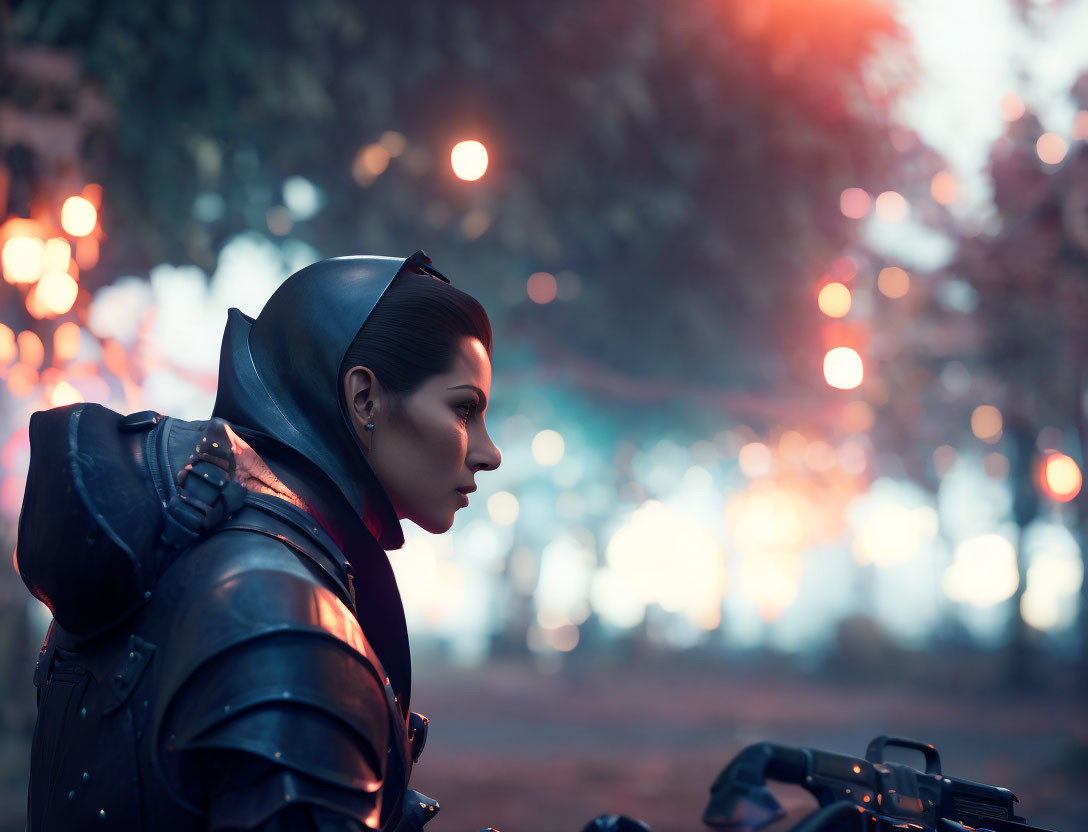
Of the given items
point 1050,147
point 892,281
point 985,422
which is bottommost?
point 1050,147

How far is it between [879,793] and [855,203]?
13.9 meters

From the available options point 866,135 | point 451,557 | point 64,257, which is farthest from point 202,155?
point 451,557

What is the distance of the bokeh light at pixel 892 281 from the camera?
2019 cm

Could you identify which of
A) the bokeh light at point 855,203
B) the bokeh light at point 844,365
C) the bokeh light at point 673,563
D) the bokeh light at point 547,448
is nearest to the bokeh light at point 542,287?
the bokeh light at point 844,365

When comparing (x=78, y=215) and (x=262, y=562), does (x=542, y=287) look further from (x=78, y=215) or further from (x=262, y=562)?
(x=262, y=562)

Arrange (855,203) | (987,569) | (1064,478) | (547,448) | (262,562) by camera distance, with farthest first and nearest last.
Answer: (987,569) → (547,448) → (1064,478) → (855,203) → (262,562)

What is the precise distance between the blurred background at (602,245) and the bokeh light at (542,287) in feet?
0.16

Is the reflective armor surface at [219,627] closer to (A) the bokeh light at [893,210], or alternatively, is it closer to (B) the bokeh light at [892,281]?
(B) the bokeh light at [892,281]

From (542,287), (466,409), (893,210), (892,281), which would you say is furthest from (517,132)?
(893,210)

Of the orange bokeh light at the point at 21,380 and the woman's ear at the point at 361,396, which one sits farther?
the orange bokeh light at the point at 21,380

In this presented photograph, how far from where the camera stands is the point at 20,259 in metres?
8.28

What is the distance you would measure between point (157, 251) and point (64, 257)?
79 centimetres

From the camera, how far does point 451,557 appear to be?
32.3 metres

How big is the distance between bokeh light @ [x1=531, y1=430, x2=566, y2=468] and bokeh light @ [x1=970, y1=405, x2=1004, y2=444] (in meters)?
10.4
